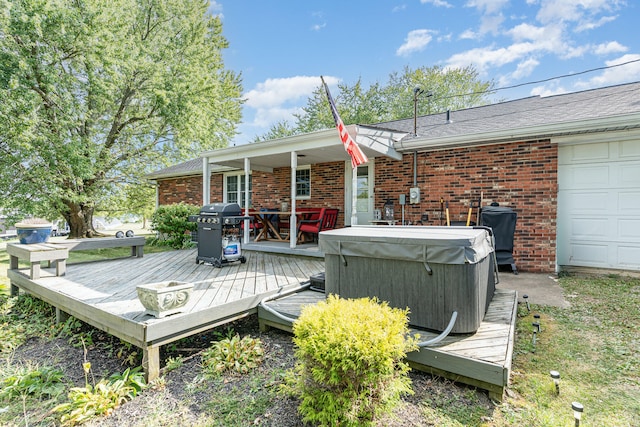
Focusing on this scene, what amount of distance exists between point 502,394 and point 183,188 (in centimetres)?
1231

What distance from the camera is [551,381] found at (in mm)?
2445

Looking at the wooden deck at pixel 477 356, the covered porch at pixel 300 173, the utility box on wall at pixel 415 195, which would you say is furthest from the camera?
the utility box on wall at pixel 415 195

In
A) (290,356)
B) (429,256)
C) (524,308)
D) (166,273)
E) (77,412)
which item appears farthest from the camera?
(166,273)

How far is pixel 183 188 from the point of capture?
12.3 metres

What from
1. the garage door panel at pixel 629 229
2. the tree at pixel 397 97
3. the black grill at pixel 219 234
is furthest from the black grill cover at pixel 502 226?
the tree at pixel 397 97

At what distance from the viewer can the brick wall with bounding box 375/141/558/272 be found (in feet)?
19.1

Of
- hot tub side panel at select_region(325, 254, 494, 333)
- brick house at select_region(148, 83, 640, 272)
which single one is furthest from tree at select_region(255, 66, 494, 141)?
hot tub side panel at select_region(325, 254, 494, 333)

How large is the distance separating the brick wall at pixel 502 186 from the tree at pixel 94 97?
8759 mm

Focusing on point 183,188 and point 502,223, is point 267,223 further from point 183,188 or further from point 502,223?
point 183,188

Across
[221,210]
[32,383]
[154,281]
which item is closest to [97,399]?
[32,383]

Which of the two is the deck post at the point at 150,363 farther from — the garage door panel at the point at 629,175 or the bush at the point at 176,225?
the garage door panel at the point at 629,175

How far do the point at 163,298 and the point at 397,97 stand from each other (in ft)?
76.3

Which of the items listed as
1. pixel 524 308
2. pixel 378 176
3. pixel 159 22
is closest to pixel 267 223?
pixel 378 176

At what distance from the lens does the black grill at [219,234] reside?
526 centimetres
